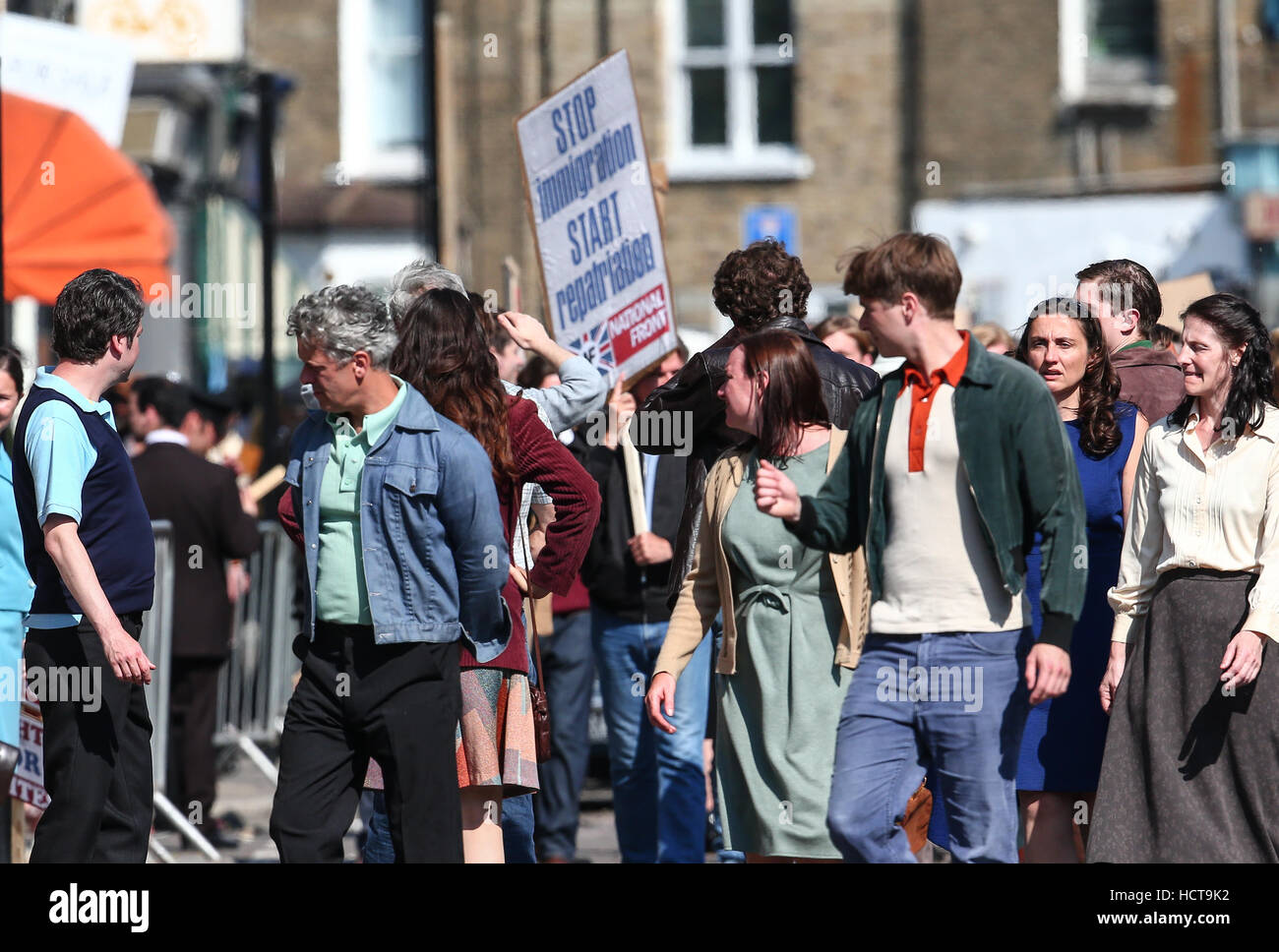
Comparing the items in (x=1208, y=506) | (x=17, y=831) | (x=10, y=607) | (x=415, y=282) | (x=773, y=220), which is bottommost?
(x=17, y=831)

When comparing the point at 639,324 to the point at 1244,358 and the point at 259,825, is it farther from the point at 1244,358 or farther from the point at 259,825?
the point at 259,825

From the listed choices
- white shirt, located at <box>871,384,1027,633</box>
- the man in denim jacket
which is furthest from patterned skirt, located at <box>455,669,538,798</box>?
white shirt, located at <box>871,384,1027,633</box>

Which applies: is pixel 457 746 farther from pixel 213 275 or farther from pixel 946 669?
pixel 213 275

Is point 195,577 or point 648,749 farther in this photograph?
point 195,577

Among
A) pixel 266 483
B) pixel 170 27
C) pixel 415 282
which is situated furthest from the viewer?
pixel 170 27

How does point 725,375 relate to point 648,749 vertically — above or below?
above

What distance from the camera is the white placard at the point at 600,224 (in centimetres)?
691

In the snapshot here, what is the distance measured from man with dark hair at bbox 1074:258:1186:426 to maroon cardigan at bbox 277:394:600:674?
5.92 ft

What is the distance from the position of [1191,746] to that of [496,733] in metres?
1.95

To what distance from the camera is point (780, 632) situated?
5.41 metres

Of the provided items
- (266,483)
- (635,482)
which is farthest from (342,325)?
(266,483)

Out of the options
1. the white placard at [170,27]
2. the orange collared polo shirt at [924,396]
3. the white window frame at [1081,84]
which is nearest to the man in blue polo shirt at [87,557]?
the orange collared polo shirt at [924,396]

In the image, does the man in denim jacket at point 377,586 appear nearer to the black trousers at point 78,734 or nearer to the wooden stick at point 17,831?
the black trousers at point 78,734

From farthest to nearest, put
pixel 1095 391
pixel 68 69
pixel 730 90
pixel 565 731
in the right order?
pixel 730 90, pixel 68 69, pixel 565 731, pixel 1095 391
